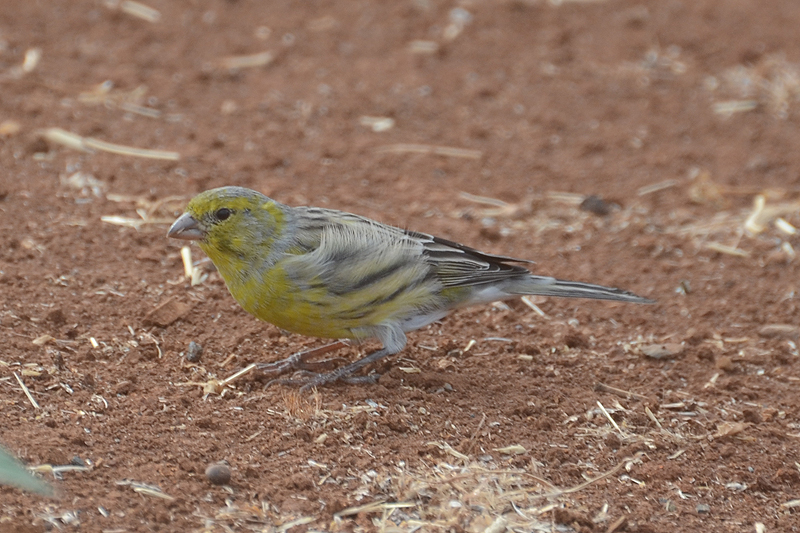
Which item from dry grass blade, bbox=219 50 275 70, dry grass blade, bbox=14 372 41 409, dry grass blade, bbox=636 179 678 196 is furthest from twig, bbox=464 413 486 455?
dry grass blade, bbox=219 50 275 70

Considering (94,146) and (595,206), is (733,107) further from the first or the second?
(94,146)

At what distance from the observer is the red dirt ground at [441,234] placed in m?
4.00

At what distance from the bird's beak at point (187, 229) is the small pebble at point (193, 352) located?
0.57 m

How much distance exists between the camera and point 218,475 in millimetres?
3834

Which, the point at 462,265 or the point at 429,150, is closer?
the point at 462,265

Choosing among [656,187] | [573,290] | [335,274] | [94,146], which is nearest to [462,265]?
[573,290]

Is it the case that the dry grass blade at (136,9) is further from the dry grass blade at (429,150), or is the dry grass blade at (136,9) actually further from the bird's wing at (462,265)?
the bird's wing at (462,265)

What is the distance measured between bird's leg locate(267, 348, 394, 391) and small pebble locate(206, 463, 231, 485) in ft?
3.04

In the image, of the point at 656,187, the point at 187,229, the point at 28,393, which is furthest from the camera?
the point at 656,187

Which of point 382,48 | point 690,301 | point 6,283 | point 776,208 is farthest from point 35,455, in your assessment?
point 382,48

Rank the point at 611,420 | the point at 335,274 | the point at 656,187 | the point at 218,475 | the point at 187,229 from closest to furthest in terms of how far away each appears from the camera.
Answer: the point at 218,475, the point at 611,420, the point at 335,274, the point at 187,229, the point at 656,187

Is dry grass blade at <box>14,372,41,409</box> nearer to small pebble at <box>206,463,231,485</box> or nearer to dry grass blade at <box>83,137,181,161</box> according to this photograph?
small pebble at <box>206,463,231,485</box>

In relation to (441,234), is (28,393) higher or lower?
higher

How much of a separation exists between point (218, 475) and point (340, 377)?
1.16 meters
